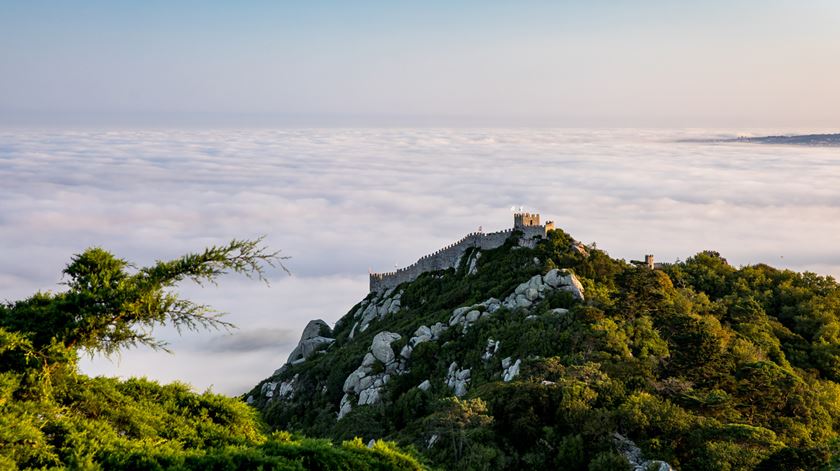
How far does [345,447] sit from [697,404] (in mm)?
24023

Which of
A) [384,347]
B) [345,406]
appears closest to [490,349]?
[384,347]

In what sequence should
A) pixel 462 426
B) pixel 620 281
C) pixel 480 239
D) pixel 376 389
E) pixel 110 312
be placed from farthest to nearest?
pixel 480 239
pixel 620 281
pixel 376 389
pixel 462 426
pixel 110 312

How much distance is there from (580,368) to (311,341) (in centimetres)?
5191

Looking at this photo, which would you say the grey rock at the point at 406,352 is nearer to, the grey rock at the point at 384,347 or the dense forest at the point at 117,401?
the grey rock at the point at 384,347

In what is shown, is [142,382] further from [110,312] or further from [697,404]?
[697,404]

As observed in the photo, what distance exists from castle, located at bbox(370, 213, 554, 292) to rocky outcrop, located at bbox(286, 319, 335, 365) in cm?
810

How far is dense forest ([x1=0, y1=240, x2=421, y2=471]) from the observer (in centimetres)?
1808

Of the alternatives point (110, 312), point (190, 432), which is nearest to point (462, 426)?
point (190, 432)

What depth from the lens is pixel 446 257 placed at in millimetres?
85000

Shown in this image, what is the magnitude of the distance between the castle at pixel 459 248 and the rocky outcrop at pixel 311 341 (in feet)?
26.6

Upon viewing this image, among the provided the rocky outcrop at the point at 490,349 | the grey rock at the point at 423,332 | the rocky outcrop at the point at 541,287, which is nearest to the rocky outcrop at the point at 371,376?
the grey rock at the point at 423,332

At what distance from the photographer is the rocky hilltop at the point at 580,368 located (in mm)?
35781

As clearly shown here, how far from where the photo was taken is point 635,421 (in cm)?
3606

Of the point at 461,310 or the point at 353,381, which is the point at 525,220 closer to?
the point at 461,310
